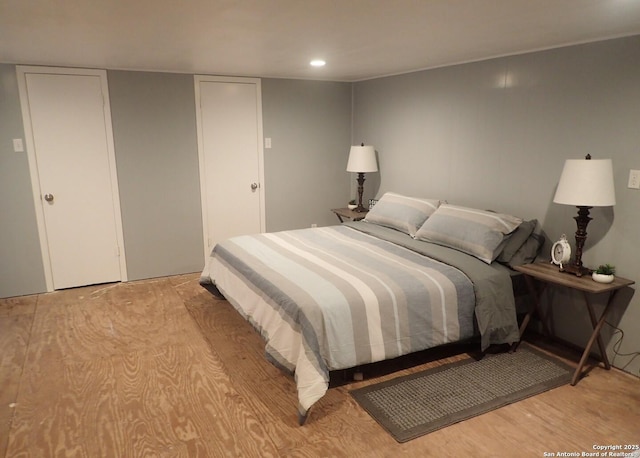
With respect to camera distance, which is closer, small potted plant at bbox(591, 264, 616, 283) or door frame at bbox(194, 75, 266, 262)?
small potted plant at bbox(591, 264, 616, 283)

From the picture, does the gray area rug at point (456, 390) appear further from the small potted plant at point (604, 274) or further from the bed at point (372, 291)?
the small potted plant at point (604, 274)

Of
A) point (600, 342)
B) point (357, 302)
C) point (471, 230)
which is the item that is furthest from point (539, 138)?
point (357, 302)

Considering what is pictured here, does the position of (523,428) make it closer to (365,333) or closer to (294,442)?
(365,333)

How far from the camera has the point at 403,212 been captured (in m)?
3.96

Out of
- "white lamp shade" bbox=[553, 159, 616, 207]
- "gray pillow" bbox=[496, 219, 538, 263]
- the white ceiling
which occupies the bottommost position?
"gray pillow" bbox=[496, 219, 538, 263]

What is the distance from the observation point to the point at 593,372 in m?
2.82

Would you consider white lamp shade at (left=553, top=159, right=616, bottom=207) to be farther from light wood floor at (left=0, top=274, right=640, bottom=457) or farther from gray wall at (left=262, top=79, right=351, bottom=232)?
gray wall at (left=262, top=79, right=351, bottom=232)

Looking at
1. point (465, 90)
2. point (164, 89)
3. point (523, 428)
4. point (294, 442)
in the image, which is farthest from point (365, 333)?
point (164, 89)

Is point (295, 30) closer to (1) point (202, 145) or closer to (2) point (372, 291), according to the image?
(2) point (372, 291)

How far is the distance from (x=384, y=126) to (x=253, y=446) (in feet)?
11.8

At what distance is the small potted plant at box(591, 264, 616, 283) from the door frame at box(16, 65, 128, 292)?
3996 mm

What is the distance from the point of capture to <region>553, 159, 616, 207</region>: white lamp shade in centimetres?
258

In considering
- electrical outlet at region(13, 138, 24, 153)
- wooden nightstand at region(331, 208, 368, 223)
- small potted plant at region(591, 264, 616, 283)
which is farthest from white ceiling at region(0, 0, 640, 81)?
wooden nightstand at region(331, 208, 368, 223)

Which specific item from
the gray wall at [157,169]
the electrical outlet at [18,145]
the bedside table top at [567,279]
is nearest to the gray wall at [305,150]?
the gray wall at [157,169]
